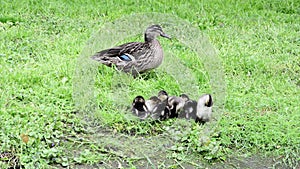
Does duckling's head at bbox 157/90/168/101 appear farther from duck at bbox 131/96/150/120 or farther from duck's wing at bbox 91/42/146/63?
duck's wing at bbox 91/42/146/63

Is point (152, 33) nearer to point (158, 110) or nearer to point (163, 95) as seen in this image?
point (163, 95)

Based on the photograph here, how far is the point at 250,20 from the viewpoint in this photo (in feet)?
26.2

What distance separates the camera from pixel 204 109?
4496 mm

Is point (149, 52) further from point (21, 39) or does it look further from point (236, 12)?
point (236, 12)

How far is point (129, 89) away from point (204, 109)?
935 mm

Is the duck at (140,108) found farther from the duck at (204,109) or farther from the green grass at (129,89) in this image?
the duck at (204,109)

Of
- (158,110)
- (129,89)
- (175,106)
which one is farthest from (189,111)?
(129,89)

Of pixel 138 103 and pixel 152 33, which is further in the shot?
pixel 152 33

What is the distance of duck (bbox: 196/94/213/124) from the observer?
449cm

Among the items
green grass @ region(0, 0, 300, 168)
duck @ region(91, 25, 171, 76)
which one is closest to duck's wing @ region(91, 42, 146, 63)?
duck @ region(91, 25, 171, 76)

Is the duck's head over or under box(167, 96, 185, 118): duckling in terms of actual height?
over

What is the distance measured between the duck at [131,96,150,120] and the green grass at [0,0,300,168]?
7 cm

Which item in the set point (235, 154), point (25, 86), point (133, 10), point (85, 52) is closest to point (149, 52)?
point (85, 52)

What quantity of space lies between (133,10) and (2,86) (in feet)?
11.4
